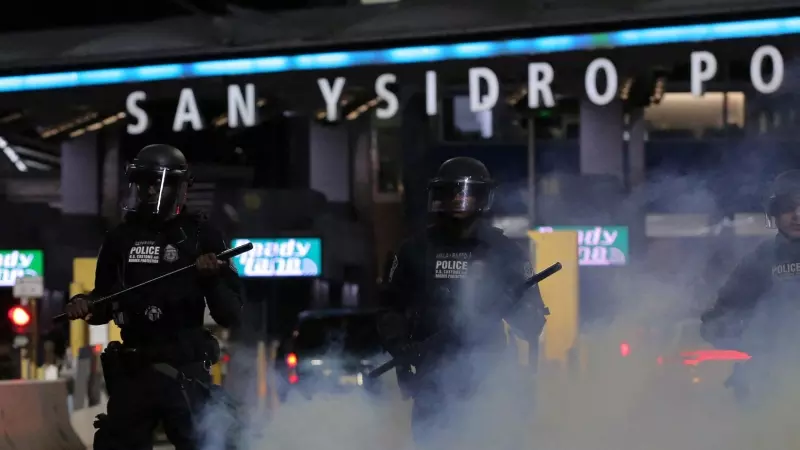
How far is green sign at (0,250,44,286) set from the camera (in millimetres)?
10055

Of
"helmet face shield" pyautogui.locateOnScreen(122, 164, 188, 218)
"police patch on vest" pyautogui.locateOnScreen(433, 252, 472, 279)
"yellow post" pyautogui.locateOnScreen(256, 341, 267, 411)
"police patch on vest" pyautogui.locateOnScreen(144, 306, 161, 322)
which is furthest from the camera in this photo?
"yellow post" pyautogui.locateOnScreen(256, 341, 267, 411)

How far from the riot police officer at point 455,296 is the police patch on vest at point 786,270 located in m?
1.14

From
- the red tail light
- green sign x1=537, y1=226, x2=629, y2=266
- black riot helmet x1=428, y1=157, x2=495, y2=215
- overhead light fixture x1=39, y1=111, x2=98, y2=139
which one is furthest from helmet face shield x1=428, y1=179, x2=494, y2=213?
overhead light fixture x1=39, y1=111, x2=98, y2=139

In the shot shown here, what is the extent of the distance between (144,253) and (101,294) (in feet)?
0.80

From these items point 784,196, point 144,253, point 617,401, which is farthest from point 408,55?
point 144,253

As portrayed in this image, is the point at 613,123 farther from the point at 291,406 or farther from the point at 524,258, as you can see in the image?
the point at 524,258

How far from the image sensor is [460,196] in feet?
13.7

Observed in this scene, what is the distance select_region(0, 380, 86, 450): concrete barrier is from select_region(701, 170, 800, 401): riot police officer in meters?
3.98

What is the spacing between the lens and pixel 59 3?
40.8ft

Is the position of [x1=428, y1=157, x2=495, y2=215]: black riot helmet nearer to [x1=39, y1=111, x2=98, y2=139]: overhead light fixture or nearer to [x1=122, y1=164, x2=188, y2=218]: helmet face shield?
[x1=122, y1=164, x2=188, y2=218]: helmet face shield

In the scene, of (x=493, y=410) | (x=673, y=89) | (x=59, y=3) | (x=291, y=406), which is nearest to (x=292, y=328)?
(x=291, y=406)

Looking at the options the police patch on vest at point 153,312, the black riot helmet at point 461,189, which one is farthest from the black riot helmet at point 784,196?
the police patch on vest at point 153,312

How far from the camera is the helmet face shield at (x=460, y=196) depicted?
13.7 ft

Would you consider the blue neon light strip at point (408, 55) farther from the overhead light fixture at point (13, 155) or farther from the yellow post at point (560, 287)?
the yellow post at point (560, 287)
